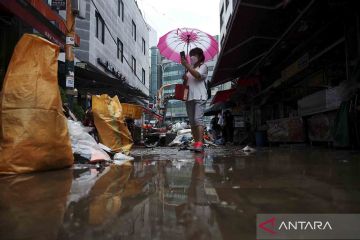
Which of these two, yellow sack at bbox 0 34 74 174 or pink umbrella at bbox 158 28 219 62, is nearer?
yellow sack at bbox 0 34 74 174

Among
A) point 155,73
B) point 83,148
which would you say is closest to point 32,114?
point 83,148

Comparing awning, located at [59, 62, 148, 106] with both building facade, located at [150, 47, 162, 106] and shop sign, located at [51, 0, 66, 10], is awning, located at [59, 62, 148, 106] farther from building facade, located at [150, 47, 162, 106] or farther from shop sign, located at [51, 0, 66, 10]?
building facade, located at [150, 47, 162, 106]

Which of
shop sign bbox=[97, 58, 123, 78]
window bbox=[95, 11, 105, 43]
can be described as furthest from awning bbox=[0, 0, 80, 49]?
window bbox=[95, 11, 105, 43]

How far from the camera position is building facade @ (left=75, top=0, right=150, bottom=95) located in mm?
15844

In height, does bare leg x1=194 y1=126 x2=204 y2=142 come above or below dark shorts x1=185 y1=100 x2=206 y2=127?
below

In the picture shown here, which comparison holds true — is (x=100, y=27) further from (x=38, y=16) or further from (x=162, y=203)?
(x=162, y=203)

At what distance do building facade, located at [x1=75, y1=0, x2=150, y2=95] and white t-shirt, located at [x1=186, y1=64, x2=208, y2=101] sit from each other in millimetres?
10688

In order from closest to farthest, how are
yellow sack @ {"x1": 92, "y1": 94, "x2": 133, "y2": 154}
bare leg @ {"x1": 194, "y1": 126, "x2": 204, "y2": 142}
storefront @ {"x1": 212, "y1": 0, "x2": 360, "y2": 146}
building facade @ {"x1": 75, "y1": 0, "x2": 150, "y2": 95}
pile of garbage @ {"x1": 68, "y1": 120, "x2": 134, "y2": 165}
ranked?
1. pile of garbage @ {"x1": 68, "y1": 120, "x2": 134, "y2": 165}
2. bare leg @ {"x1": 194, "y1": 126, "x2": 204, "y2": 142}
3. yellow sack @ {"x1": 92, "y1": 94, "x2": 133, "y2": 154}
4. storefront @ {"x1": 212, "y1": 0, "x2": 360, "y2": 146}
5. building facade @ {"x1": 75, "y1": 0, "x2": 150, "y2": 95}

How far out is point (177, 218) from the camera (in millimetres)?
1648

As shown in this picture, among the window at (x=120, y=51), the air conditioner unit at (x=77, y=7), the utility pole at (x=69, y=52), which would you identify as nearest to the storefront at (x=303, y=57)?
the air conditioner unit at (x=77, y=7)

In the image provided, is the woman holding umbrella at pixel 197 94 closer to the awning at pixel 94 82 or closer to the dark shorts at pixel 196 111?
the dark shorts at pixel 196 111

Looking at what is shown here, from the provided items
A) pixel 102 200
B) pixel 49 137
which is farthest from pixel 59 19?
pixel 102 200

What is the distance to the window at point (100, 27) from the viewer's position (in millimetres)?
17731

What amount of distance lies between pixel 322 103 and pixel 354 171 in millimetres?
4502
